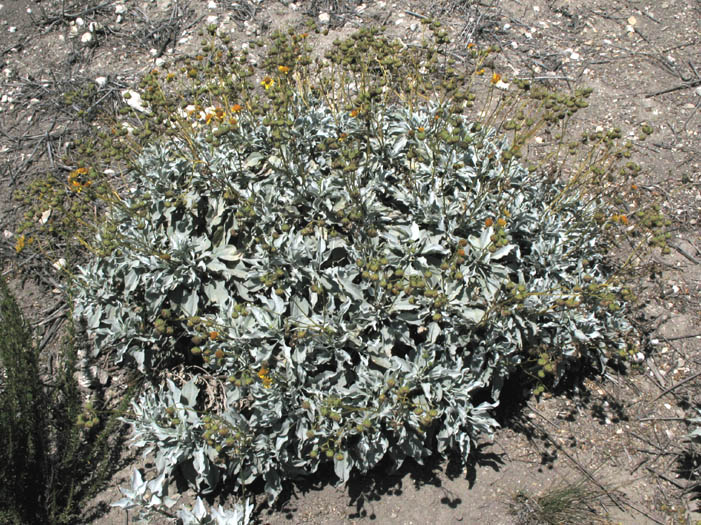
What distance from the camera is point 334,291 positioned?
3207 millimetres

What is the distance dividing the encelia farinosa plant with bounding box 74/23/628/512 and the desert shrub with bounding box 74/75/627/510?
1 centimetres

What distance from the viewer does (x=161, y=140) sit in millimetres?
3775

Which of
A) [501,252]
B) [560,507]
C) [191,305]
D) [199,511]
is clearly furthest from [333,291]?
[560,507]

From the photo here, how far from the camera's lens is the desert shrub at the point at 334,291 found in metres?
3.04

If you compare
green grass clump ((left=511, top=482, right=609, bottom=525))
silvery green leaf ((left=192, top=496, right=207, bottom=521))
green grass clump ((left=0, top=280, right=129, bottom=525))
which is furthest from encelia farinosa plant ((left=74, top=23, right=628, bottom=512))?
green grass clump ((left=511, top=482, right=609, bottom=525))

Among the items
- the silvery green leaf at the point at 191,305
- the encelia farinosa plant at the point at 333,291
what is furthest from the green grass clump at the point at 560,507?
the silvery green leaf at the point at 191,305

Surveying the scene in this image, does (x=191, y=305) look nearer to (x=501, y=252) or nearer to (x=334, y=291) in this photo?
(x=334, y=291)

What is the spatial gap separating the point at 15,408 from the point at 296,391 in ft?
5.09

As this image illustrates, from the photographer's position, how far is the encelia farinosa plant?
304cm

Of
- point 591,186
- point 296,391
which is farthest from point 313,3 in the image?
point 296,391

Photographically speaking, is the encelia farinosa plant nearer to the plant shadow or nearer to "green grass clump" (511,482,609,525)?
the plant shadow

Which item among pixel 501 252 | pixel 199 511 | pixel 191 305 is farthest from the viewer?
pixel 191 305

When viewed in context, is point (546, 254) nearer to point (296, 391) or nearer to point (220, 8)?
point (296, 391)

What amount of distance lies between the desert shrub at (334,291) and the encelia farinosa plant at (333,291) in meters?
0.01
